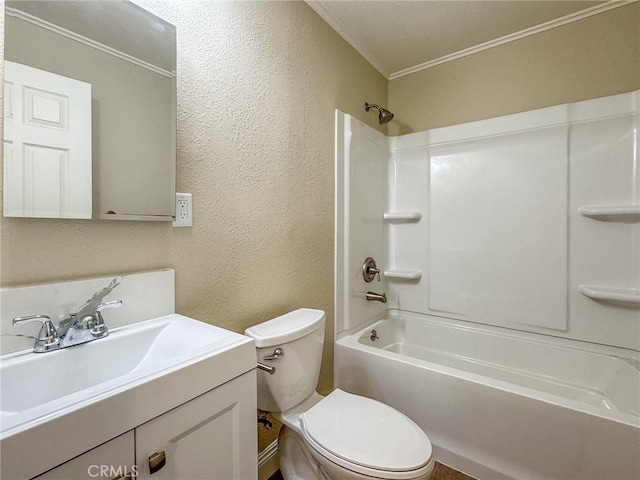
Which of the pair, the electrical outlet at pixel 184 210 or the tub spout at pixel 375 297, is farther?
the tub spout at pixel 375 297

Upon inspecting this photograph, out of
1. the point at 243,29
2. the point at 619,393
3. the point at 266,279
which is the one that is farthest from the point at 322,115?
the point at 619,393

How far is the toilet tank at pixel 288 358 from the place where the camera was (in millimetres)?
1143

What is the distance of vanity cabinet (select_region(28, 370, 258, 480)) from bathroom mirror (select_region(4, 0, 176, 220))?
0.61 m

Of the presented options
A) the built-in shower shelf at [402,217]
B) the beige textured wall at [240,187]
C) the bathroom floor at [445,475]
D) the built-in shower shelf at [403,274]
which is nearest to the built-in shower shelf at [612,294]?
the built-in shower shelf at [403,274]

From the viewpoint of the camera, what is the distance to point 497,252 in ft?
6.38

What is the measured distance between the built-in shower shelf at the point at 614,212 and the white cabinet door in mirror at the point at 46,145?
231 cm

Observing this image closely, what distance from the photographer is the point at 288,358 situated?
1.18 metres

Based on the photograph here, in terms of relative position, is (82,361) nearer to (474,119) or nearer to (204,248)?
(204,248)

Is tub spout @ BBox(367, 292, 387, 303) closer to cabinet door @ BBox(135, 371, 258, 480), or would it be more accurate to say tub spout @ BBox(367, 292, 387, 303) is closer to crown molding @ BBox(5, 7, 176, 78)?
cabinet door @ BBox(135, 371, 258, 480)

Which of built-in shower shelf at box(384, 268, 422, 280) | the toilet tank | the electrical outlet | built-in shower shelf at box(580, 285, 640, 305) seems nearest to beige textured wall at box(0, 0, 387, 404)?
the electrical outlet

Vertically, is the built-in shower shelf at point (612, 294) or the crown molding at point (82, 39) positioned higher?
the crown molding at point (82, 39)

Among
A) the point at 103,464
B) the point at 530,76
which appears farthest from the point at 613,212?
the point at 103,464

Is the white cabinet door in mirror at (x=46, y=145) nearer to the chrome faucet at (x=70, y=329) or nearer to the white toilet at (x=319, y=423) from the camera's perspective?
the chrome faucet at (x=70, y=329)

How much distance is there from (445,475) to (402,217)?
1545 mm
